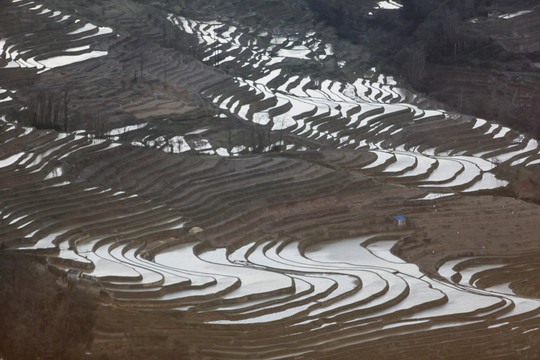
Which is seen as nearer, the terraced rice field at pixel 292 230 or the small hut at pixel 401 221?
the terraced rice field at pixel 292 230

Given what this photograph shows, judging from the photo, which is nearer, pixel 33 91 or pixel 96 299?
pixel 96 299

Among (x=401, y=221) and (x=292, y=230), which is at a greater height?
(x=401, y=221)

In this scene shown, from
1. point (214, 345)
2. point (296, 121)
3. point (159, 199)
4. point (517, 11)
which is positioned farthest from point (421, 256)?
point (517, 11)

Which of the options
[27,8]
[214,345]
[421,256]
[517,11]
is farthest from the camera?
[517,11]

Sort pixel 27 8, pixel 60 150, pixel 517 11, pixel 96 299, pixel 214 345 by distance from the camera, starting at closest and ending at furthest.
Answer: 1. pixel 214 345
2. pixel 96 299
3. pixel 60 150
4. pixel 27 8
5. pixel 517 11

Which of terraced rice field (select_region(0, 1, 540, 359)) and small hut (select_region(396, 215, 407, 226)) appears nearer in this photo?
terraced rice field (select_region(0, 1, 540, 359))

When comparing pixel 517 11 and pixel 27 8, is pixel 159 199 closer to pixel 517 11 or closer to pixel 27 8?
pixel 27 8

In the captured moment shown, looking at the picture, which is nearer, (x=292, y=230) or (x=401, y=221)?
(x=292, y=230)
